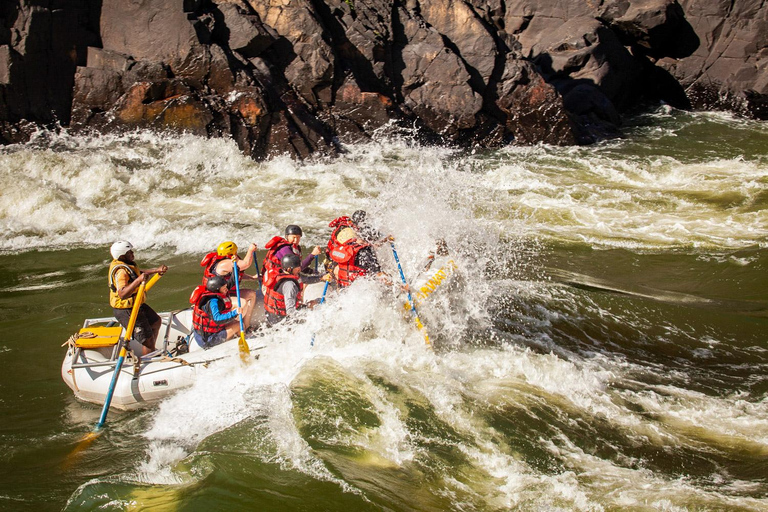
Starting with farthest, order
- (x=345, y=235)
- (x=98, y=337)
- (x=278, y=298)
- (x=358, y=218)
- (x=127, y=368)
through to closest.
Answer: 1. (x=358, y=218)
2. (x=345, y=235)
3. (x=278, y=298)
4. (x=98, y=337)
5. (x=127, y=368)

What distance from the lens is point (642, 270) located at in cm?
975

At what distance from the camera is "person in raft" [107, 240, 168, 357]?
6.47m

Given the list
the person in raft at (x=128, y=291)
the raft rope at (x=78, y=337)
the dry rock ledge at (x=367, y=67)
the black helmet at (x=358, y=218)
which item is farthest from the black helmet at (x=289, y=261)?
the dry rock ledge at (x=367, y=67)

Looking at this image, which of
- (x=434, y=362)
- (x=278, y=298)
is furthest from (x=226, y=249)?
(x=434, y=362)

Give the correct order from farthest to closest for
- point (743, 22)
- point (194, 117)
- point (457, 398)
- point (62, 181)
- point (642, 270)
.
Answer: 1. point (743, 22)
2. point (194, 117)
3. point (62, 181)
4. point (642, 270)
5. point (457, 398)

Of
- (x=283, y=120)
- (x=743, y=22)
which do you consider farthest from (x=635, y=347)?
(x=743, y=22)

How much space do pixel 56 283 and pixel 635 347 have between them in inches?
346

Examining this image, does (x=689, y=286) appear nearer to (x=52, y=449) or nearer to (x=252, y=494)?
(x=252, y=494)

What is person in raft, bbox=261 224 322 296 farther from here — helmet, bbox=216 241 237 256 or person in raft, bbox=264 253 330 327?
helmet, bbox=216 241 237 256

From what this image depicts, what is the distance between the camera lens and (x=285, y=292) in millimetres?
6840

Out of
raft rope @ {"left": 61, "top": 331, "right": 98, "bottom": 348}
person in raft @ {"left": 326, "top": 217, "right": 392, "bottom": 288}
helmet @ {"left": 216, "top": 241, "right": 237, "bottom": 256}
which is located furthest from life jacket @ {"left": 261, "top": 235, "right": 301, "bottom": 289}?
raft rope @ {"left": 61, "top": 331, "right": 98, "bottom": 348}

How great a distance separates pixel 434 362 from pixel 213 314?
8.52 ft

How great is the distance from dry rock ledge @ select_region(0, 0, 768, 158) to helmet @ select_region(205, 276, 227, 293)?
31.0 feet

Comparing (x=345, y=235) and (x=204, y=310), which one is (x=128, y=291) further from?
(x=345, y=235)
